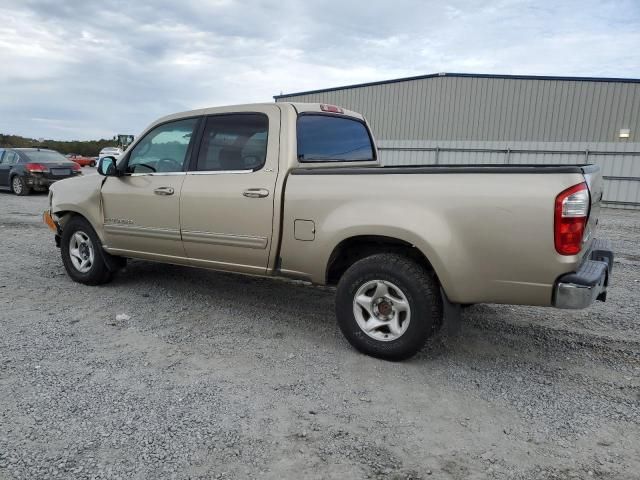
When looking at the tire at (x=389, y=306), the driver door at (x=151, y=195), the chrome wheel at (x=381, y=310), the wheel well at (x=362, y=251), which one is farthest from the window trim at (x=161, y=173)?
the chrome wheel at (x=381, y=310)

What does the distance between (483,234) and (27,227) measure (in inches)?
363

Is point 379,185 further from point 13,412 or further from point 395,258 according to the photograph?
point 13,412

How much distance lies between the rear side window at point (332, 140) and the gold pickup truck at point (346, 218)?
2cm

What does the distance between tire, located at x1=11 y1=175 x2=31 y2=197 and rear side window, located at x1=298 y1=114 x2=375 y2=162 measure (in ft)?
44.4

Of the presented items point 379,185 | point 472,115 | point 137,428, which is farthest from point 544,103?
point 137,428

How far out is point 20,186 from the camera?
14844 millimetres

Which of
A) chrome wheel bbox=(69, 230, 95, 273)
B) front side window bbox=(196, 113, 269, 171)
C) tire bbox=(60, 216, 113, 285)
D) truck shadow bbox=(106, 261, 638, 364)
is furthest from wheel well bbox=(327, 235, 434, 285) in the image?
chrome wheel bbox=(69, 230, 95, 273)

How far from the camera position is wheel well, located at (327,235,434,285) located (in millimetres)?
3459

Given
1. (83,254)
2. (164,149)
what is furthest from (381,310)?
(83,254)

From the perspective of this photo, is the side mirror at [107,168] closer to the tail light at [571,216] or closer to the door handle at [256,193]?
the door handle at [256,193]

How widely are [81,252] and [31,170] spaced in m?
11.2

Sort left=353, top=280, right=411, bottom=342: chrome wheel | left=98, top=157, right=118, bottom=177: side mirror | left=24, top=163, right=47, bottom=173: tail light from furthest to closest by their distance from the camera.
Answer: left=24, top=163, right=47, bottom=173: tail light, left=98, top=157, right=118, bottom=177: side mirror, left=353, top=280, right=411, bottom=342: chrome wheel

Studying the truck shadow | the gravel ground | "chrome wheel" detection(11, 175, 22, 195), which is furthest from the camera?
"chrome wheel" detection(11, 175, 22, 195)

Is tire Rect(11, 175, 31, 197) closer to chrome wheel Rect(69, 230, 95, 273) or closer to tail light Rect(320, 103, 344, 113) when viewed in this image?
chrome wheel Rect(69, 230, 95, 273)
